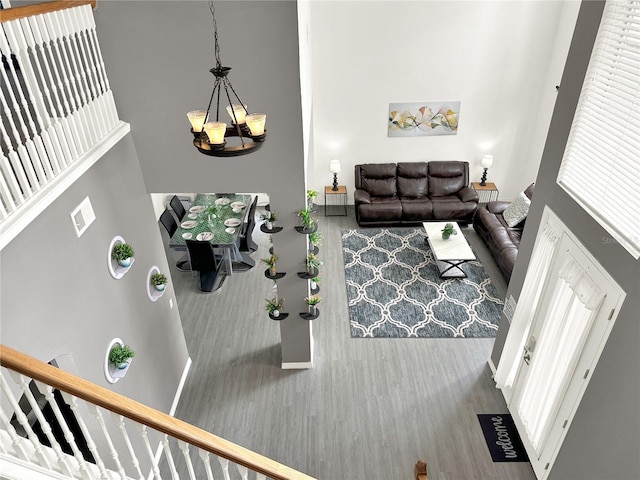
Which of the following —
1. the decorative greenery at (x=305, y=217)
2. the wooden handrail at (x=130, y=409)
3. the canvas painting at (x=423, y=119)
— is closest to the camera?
the wooden handrail at (x=130, y=409)

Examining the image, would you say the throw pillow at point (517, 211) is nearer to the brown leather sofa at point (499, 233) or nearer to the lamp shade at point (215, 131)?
the brown leather sofa at point (499, 233)

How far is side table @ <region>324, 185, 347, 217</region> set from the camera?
9.23 meters

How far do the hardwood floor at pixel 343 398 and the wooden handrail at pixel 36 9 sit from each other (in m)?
4.19

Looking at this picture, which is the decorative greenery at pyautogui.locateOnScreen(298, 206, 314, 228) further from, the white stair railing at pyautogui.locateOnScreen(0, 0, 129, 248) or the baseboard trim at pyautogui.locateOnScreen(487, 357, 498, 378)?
the baseboard trim at pyautogui.locateOnScreen(487, 357, 498, 378)

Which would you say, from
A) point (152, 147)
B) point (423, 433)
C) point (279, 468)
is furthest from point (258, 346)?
point (279, 468)

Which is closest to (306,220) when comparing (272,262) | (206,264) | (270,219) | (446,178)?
(270,219)

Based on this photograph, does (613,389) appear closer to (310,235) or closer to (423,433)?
(423,433)

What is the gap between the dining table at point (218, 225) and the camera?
7094 mm

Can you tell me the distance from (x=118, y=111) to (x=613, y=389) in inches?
185

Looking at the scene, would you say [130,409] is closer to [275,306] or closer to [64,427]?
[64,427]

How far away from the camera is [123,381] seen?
4.00m

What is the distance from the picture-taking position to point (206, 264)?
700 cm

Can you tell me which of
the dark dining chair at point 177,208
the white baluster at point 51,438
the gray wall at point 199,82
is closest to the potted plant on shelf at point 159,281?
the gray wall at point 199,82

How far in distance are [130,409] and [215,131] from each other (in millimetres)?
1714
